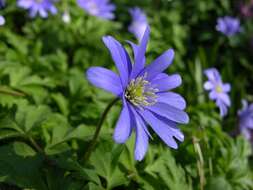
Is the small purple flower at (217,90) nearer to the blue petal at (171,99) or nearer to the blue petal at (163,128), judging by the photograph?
the blue petal at (171,99)

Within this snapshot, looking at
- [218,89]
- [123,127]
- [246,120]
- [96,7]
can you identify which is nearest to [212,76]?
[218,89]

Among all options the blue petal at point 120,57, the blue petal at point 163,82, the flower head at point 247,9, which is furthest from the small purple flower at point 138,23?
the blue petal at point 120,57

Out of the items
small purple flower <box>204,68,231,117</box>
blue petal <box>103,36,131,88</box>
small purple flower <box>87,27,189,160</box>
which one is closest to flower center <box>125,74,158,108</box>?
small purple flower <box>87,27,189,160</box>

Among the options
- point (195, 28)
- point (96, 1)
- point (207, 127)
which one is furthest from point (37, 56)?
point (195, 28)

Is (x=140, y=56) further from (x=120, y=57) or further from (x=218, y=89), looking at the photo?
(x=218, y=89)

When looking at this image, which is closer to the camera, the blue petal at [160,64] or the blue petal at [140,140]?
the blue petal at [140,140]
